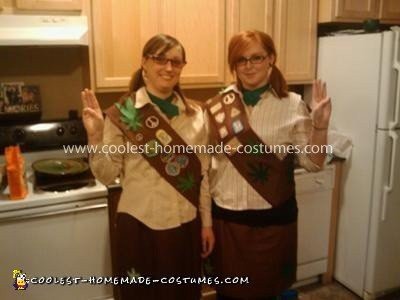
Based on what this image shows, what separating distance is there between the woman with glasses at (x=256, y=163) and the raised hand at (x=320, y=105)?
0.12 ft

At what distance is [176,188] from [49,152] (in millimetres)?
920

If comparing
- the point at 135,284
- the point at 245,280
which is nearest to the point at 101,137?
the point at 135,284

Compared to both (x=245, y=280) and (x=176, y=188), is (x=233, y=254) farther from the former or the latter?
(x=176, y=188)

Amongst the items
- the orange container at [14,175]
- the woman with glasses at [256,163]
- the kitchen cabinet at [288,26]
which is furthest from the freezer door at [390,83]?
the orange container at [14,175]

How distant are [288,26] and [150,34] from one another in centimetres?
83

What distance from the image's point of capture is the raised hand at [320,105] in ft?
4.54

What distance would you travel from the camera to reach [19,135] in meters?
2.00

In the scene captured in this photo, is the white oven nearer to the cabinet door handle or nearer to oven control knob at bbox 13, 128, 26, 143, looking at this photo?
oven control knob at bbox 13, 128, 26, 143

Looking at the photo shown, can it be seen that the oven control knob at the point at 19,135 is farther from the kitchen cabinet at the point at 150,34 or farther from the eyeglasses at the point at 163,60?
the eyeglasses at the point at 163,60

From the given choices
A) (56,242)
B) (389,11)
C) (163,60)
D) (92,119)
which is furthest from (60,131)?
(389,11)

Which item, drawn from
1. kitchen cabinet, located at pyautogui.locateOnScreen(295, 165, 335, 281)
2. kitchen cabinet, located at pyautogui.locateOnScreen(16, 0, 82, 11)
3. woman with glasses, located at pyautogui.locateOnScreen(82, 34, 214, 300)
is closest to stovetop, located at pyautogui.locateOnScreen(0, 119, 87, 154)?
kitchen cabinet, located at pyautogui.locateOnScreen(16, 0, 82, 11)

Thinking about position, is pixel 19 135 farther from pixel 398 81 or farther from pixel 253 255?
pixel 398 81

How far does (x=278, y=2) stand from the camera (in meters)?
2.25

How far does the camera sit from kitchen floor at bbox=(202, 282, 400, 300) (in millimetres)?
2320
